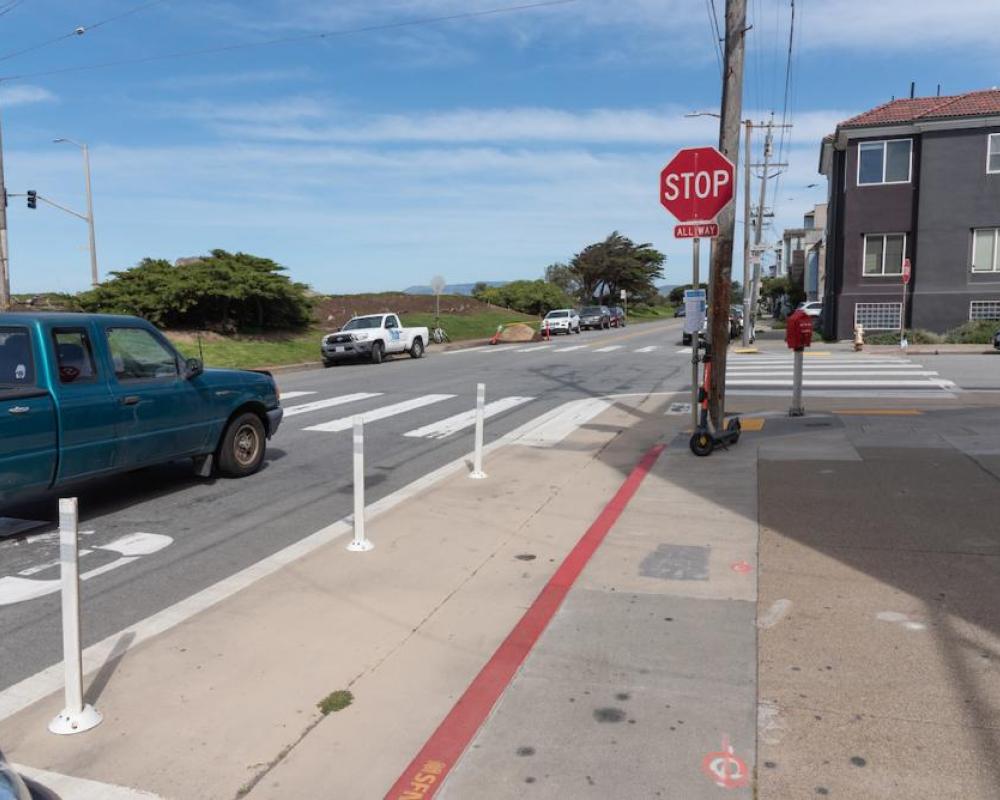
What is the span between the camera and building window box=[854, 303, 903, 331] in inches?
1246

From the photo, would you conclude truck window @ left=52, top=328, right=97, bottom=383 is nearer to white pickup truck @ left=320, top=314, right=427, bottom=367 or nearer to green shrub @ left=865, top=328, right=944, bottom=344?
white pickup truck @ left=320, top=314, right=427, bottom=367

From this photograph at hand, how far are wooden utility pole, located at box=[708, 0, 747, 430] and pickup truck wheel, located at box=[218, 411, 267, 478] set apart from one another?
17.0 feet

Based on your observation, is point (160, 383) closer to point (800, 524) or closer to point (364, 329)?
point (800, 524)

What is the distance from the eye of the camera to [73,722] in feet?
12.0

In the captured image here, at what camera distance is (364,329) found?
89.2 feet

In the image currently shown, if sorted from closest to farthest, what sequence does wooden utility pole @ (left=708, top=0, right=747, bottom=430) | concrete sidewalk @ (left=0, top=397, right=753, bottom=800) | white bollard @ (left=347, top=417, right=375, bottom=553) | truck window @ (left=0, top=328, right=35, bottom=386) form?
1. concrete sidewalk @ (left=0, top=397, right=753, bottom=800)
2. white bollard @ (left=347, top=417, right=375, bottom=553)
3. truck window @ (left=0, top=328, right=35, bottom=386)
4. wooden utility pole @ (left=708, top=0, right=747, bottom=430)

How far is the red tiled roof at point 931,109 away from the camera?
29.8 metres

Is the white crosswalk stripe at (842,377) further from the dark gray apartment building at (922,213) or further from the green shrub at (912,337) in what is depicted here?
the dark gray apartment building at (922,213)

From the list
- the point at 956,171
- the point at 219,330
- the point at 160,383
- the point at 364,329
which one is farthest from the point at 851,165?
the point at 160,383

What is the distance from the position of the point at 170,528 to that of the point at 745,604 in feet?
15.4

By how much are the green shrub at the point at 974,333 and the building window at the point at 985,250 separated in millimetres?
2176

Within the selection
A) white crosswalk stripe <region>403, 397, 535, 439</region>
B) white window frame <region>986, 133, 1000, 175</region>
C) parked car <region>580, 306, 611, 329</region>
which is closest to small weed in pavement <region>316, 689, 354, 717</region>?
white crosswalk stripe <region>403, 397, 535, 439</region>

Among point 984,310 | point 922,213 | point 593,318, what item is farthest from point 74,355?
point 593,318

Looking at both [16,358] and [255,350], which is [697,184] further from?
[255,350]
